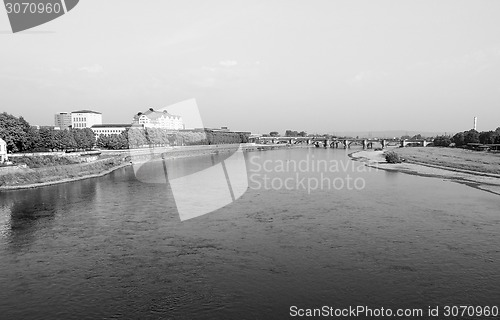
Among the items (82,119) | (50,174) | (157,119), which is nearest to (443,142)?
(157,119)

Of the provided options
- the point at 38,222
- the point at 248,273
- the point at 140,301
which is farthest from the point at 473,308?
the point at 38,222

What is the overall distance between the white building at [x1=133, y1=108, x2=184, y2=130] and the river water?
103094 mm

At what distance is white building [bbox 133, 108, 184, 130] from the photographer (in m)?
127

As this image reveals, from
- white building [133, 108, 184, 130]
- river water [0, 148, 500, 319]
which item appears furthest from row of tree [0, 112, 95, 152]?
white building [133, 108, 184, 130]

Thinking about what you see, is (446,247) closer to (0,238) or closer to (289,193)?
(289,193)

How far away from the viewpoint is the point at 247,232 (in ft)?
60.9

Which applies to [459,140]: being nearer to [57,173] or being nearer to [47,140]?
[57,173]

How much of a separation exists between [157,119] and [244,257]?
4807 inches

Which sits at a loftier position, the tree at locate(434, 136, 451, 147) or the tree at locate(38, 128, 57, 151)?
the tree at locate(38, 128, 57, 151)

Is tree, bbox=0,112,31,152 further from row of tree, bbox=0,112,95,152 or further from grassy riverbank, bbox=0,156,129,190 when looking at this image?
grassy riverbank, bbox=0,156,129,190

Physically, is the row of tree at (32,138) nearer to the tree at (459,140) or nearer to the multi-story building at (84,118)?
the multi-story building at (84,118)

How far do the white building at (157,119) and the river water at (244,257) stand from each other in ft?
338

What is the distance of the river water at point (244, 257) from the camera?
11266 millimetres

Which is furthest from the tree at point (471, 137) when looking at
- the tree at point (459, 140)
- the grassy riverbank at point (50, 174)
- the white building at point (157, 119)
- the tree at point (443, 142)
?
the white building at point (157, 119)
